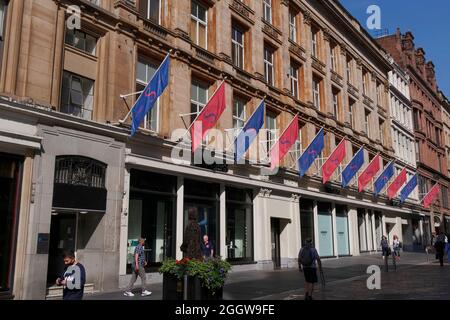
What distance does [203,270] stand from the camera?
903cm

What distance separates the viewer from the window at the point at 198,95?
2056 cm

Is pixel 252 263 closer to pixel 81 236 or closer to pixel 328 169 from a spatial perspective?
pixel 328 169

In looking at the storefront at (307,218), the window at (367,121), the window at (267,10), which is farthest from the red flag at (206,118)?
the window at (367,121)

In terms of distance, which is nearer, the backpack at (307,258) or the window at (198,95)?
the backpack at (307,258)

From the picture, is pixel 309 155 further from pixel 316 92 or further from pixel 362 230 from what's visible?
pixel 362 230

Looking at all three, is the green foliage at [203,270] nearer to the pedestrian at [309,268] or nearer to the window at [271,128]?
the pedestrian at [309,268]

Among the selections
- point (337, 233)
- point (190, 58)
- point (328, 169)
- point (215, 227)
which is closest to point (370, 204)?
point (337, 233)

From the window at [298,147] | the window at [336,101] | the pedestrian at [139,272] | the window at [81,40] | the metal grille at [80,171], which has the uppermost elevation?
the window at [336,101]

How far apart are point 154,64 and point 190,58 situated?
1938mm

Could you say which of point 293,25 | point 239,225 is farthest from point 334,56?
point 239,225

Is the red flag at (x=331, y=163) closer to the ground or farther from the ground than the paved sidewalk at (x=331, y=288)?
farther from the ground

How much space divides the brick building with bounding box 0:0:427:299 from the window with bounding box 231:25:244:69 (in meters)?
0.10

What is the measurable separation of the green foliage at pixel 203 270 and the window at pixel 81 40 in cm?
961

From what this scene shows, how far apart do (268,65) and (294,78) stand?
340cm
